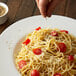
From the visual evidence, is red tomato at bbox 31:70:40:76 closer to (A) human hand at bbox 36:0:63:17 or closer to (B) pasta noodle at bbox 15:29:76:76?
→ (B) pasta noodle at bbox 15:29:76:76

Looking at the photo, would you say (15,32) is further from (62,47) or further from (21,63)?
(62,47)

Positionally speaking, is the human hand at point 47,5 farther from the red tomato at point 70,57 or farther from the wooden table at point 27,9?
the wooden table at point 27,9

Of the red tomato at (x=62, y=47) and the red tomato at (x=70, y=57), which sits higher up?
the red tomato at (x=62, y=47)

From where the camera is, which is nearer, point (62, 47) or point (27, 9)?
point (62, 47)

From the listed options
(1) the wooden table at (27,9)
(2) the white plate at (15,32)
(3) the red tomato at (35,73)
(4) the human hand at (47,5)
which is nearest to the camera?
(4) the human hand at (47,5)

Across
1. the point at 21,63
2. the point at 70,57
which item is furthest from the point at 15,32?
the point at 70,57

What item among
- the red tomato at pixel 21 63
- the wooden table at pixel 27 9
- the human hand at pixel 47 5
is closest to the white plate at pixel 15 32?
the red tomato at pixel 21 63

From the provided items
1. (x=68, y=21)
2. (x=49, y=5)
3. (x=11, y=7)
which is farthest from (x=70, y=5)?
(x=49, y=5)
